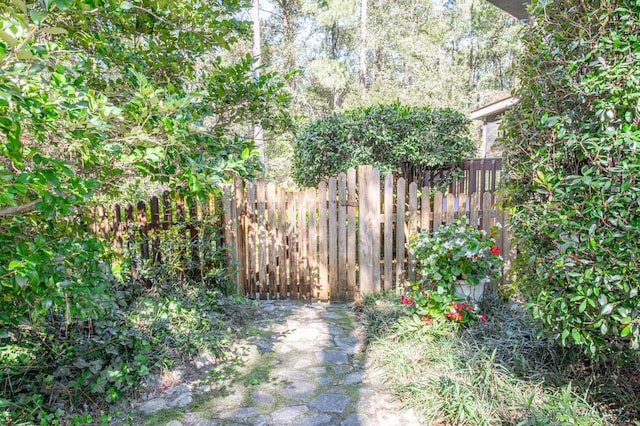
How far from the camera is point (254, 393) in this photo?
2.43 metres

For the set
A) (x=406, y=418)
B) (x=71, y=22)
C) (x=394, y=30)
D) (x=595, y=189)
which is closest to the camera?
(x=595, y=189)

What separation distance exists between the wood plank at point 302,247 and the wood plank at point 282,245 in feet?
0.53

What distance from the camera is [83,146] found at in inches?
62.5

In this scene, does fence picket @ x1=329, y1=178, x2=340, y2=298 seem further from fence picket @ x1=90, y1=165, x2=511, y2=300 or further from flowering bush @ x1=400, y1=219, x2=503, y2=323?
flowering bush @ x1=400, y1=219, x2=503, y2=323

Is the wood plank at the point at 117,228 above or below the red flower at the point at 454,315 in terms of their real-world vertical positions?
above

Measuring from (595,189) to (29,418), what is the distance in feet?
9.91

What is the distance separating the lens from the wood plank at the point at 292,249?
419 cm

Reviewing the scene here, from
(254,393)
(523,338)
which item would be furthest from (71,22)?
(523,338)

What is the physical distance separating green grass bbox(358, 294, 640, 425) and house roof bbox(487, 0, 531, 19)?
8.76 feet

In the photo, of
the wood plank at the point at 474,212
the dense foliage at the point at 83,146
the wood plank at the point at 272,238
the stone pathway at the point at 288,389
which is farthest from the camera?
the wood plank at the point at 272,238

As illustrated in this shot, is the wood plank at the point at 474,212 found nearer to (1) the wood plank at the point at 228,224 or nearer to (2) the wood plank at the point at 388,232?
(2) the wood plank at the point at 388,232

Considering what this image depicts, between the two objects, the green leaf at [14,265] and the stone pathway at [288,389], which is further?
the stone pathway at [288,389]

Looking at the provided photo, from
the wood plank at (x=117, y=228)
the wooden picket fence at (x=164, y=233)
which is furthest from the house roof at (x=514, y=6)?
the wood plank at (x=117, y=228)

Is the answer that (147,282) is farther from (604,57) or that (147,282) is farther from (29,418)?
(604,57)
